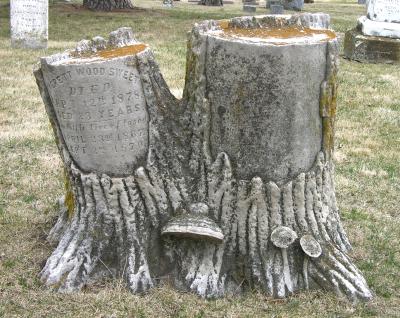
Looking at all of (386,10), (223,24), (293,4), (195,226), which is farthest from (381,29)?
(293,4)

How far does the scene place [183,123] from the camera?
3914 mm

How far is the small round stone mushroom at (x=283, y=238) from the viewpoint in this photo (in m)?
3.85

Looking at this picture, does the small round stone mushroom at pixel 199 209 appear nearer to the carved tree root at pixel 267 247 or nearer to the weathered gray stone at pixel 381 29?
the carved tree root at pixel 267 247

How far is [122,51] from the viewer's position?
156 inches

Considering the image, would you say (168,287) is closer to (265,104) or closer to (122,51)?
(265,104)

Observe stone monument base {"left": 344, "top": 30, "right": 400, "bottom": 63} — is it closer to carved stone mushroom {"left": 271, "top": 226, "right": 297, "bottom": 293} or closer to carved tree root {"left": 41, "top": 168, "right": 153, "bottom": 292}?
carved stone mushroom {"left": 271, "top": 226, "right": 297, "bottom": 293}

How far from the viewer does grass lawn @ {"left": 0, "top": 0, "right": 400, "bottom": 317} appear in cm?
380

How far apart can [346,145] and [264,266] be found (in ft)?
11.9

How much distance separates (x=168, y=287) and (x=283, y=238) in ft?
Result: 2.39

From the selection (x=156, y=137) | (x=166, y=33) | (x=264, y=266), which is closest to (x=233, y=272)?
(x=264, y=266)

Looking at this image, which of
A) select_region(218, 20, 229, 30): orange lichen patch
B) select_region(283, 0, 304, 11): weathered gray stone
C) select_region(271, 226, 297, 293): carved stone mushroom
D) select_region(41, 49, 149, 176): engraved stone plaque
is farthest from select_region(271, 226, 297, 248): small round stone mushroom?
select_region(283, 0, 304, 11): weathered gray stone

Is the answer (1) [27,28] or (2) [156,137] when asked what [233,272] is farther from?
(1) [27,28]

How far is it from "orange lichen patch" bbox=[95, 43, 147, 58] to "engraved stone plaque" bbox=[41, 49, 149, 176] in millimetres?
115

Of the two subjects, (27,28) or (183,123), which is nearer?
(183,123)
